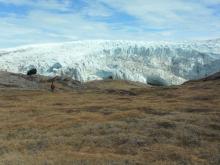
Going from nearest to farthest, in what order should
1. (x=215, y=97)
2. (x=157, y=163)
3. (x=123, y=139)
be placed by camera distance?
(x=157, y=163), (x=123, y=139), (x=215, y=97)

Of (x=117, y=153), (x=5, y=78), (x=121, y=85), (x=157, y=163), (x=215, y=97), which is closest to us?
(x=157, y=163)

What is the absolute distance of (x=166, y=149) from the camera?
109 ft

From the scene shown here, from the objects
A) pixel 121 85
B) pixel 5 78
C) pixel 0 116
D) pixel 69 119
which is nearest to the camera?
pixel 69 119

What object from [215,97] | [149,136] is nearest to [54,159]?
[149,136]

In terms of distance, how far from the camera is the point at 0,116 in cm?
5153

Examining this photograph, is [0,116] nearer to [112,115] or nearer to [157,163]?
[112,115]

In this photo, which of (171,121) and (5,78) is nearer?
(171,121)

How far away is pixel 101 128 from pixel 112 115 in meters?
7.86

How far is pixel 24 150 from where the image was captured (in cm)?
3325

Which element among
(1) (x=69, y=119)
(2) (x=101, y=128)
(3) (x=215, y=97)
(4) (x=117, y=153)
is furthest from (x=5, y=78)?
(4) (x=117, y=153)

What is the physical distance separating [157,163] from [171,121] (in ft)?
41.2

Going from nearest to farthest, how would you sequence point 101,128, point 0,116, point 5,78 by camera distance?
point 101,128 < point 0,116 < point 5,78

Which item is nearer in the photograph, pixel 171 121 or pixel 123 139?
pixel 123 139

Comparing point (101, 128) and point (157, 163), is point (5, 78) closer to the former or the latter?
point (101, 128)
